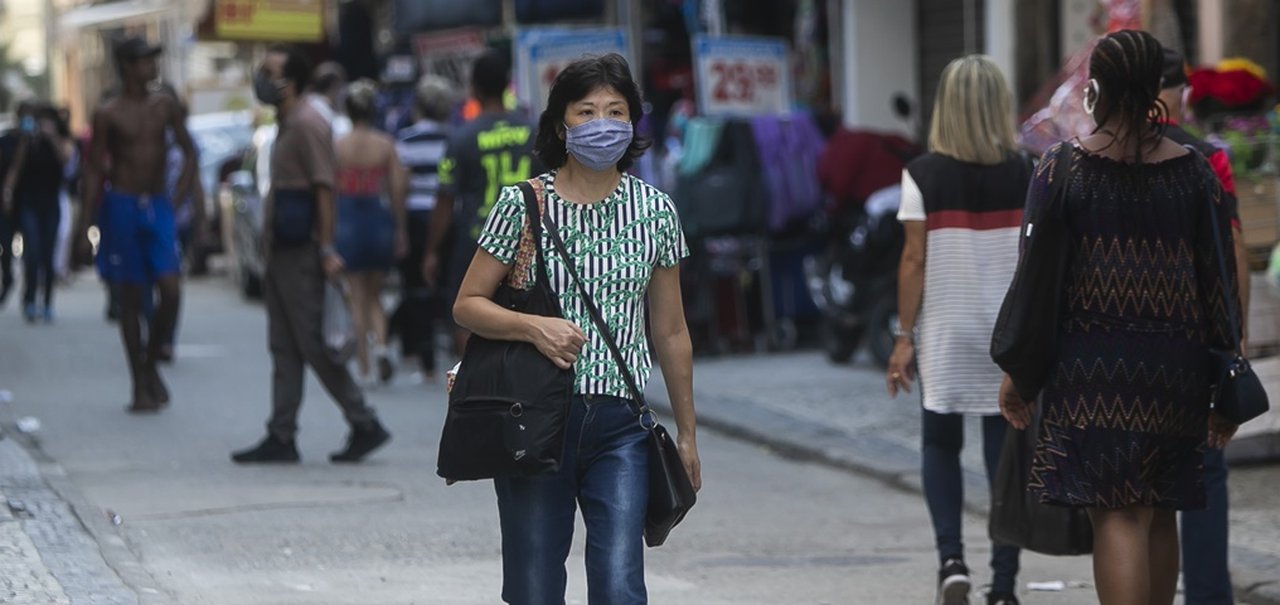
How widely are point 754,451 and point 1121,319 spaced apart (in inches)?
223

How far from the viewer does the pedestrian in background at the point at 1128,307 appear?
524 centimetres

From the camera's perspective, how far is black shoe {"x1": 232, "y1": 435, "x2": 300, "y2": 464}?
32.4 ft

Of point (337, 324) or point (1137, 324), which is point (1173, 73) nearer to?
point (1137, 324)

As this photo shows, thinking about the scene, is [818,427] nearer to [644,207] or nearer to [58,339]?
[644,207]

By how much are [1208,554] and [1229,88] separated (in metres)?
4.43

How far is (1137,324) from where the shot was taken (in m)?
5.24

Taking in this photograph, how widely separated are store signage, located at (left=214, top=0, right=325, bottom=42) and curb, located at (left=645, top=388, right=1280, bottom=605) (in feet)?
46.6

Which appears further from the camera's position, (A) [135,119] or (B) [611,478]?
(A) [135,119]

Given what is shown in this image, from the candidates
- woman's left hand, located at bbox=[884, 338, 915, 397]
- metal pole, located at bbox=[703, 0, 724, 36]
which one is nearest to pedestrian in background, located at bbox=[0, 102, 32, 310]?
metal pole, located at bbox=[703, 0, 724, 36]

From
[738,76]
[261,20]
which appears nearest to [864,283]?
[738,76]

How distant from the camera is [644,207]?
486 cm

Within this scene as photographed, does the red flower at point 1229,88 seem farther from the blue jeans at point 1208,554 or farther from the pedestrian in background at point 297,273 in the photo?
the blue jeans at point 1208,554

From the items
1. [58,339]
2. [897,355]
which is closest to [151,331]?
[58,339]

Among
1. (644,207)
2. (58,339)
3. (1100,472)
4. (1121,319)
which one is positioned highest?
(644,207)
